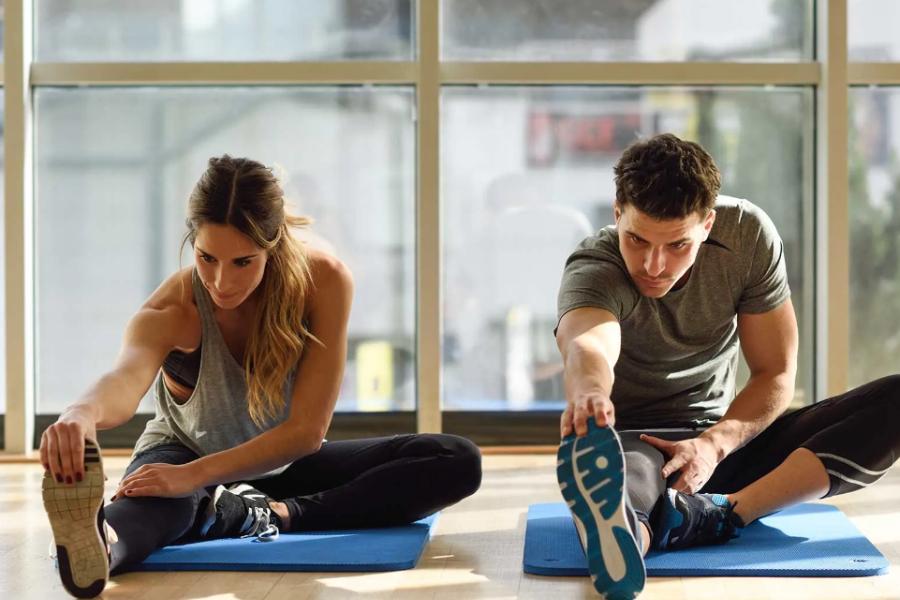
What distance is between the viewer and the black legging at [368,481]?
2.52 metres

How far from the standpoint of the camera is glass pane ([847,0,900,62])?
4328 mm

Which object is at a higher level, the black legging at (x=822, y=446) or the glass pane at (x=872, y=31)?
the glass pane at (x=872, y=31)

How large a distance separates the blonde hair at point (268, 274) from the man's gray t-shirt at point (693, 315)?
563 mm

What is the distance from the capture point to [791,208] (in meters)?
4.39

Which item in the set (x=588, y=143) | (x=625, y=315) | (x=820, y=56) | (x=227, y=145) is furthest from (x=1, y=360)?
(x=820, y=56)

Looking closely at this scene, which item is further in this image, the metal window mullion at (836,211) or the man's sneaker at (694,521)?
the metal window mullion at (836,211)

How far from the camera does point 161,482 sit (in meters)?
2.26

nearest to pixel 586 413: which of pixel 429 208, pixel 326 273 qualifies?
pixel 326 273

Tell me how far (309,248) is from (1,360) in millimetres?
2361

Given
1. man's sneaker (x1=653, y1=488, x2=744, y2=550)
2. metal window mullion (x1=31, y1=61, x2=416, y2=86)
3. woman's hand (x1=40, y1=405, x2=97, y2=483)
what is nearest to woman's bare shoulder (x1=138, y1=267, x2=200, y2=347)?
woman's hand (x1=40, y1=405, x2=97, y2=483)

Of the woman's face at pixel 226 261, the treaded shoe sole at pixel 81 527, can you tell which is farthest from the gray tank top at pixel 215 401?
the treaded shoe sole at pixel 81 527

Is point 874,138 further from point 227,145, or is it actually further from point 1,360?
point 1,360

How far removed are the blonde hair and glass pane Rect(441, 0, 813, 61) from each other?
6.76 feet

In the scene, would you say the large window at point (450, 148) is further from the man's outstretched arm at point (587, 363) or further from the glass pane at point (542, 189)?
the man's outstretched arm at point (587, 363)
